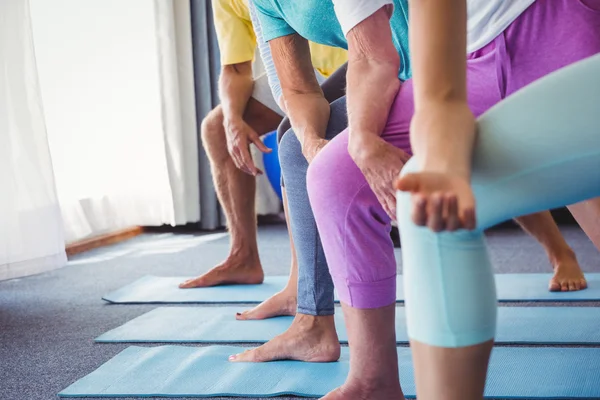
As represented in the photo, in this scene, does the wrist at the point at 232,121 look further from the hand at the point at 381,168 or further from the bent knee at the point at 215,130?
the hand at the point at 381,168

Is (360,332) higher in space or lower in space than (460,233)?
lower

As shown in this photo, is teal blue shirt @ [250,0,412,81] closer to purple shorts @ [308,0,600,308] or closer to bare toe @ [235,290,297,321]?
purple shorts @ [308,0,600,308]

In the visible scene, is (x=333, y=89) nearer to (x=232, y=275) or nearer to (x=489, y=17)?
(x=489, y=17)

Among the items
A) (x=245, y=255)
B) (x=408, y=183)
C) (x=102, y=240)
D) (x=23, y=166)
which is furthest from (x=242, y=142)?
(x=102, y=240)

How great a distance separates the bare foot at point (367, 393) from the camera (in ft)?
3.84

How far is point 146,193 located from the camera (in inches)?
160

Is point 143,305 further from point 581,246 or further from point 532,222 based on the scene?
point 581,246

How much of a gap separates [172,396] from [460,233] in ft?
2.72

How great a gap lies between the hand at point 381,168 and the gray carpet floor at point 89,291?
2.54 feet

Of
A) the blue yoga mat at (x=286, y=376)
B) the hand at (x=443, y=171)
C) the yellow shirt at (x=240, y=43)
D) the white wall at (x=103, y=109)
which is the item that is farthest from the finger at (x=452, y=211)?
the white wall at (x=103, y=109)

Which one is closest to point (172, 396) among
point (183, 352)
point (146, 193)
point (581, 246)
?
point (183, 352)

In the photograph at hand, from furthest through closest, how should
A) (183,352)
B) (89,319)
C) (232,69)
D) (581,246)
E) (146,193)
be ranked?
(146,193)
(581,246)
(232,69)
(89,319)
(183,352)

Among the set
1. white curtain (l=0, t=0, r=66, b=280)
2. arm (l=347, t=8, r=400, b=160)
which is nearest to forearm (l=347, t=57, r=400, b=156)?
arm (l=347, t=8, r=400, b=160)

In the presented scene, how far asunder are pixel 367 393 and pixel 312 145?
1.50 ft
